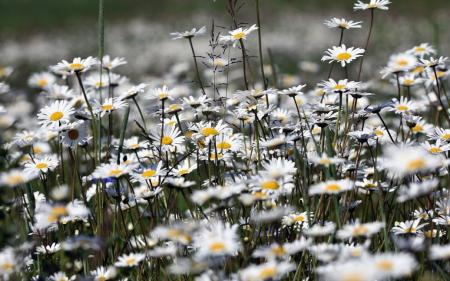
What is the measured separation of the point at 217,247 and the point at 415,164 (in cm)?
52

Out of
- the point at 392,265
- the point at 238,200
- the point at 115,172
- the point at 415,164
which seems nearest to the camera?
the point at 392,265

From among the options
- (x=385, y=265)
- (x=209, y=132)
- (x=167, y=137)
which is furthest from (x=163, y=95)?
(x=385, y=265)

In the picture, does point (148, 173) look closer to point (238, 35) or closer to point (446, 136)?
point (238, 35)

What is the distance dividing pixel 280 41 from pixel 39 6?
11176 mm

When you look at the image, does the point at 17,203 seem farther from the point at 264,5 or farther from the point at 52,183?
the point at 264,5

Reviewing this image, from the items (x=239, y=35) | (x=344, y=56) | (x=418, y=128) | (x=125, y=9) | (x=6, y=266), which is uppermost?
(x=125, y=9)

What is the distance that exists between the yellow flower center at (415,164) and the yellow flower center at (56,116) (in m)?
1.67

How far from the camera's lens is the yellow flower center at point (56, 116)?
9.49 ft

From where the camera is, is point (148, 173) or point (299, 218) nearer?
point (299, 218)

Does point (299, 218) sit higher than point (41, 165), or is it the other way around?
point (41, 165)

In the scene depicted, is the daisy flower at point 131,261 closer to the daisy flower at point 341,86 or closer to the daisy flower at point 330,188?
the daisy flower at point 330,188

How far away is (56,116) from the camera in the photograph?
9.54 feet

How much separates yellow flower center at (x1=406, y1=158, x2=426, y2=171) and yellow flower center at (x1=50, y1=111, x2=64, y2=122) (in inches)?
65.8

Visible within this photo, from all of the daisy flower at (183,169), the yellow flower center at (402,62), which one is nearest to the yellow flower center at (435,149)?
the yellow flower center at (402,62)
